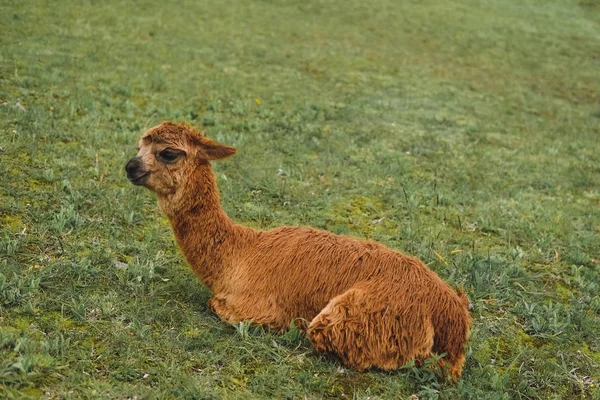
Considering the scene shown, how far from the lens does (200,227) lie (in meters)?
4.89

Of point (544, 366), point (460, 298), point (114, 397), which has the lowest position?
point (544, 366)

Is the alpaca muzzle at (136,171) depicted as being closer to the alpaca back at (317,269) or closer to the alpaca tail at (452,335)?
the alpaca back at (317,269)

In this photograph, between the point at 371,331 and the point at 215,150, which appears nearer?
the point at 371,331

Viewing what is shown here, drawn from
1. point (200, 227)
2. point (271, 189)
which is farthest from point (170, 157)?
point (271, 189)

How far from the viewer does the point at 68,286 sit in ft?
15.8

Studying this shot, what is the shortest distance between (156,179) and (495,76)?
Answer: 14.0 meters

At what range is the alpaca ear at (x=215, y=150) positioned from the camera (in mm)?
4824

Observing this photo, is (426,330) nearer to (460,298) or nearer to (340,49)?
(460,298)

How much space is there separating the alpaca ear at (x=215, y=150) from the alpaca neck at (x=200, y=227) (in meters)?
0.13

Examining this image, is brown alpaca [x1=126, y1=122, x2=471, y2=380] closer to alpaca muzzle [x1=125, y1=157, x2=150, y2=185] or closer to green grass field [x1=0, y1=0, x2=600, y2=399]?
alpaca muzzle [x1=125, y1=157, x2=150, y2=185]

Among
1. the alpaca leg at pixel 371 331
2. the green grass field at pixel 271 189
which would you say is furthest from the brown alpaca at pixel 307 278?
the green grass field at pixel 271 189

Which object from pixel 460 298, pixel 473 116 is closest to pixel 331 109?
pixel 473 116

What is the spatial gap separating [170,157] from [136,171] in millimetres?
277

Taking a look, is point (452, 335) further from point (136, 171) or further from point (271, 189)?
point (271, 189)
